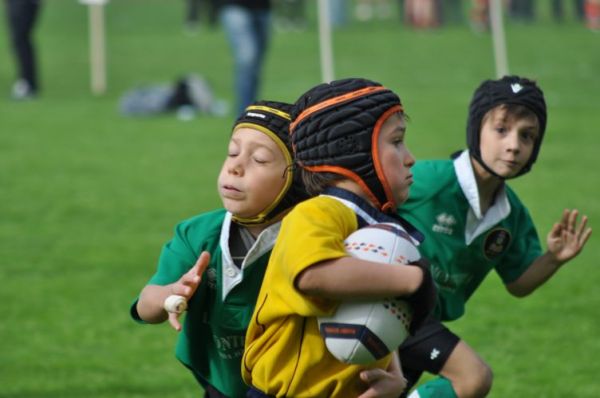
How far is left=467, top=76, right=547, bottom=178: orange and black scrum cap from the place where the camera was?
5289mm

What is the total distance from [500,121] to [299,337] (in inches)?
79.2

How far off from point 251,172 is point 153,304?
0.51 metres

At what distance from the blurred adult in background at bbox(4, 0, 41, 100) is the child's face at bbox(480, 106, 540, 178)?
531 inches

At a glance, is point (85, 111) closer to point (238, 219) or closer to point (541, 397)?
point (541, 397)

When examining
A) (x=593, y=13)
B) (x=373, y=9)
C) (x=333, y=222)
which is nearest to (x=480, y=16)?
(x=593, y=13)

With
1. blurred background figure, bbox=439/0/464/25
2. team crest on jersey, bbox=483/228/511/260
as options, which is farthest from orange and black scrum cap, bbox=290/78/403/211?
blurred background figure, bbox=439/0/464/25

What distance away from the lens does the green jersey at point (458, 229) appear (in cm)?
525

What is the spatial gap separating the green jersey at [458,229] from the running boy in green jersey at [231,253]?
109 centimetres

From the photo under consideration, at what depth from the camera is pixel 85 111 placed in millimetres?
17688

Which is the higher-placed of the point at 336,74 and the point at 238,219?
the point at 238,219

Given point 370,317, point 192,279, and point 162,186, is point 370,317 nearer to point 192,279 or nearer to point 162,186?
point 192,279

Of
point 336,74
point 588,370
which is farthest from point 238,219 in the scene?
point 336,74

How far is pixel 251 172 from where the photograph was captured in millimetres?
4051

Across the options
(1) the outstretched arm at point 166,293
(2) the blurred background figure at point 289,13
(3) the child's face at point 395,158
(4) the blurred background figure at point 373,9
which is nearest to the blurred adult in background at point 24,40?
(2) the blurred background figure at point 289,13
